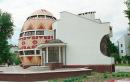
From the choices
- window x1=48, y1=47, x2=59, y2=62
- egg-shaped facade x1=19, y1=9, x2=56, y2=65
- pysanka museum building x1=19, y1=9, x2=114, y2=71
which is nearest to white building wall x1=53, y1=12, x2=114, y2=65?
pysanka museum building x1=19, y1=9, x2=114, y2=71

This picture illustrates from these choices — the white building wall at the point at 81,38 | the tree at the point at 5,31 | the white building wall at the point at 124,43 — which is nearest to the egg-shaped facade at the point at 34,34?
the tree at the point at 5,31

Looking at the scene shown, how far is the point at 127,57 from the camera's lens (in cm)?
9119

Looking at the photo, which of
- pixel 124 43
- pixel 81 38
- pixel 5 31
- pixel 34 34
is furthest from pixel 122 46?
pixel 81 38

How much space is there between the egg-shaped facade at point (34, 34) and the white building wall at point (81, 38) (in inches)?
766

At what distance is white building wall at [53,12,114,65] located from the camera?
34062mm

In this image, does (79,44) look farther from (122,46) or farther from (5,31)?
(122,46)

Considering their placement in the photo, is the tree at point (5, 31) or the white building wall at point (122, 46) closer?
the tree at point (5, 31)

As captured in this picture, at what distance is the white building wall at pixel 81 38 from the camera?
3406 cm

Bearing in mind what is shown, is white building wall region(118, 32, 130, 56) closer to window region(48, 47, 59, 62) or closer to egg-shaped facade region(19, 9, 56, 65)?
egg-shaped facade region(19, 9, 56, 65)

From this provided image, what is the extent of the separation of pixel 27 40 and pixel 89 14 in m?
18.6

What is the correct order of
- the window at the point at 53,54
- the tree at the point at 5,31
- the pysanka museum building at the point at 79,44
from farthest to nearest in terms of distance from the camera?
the tree at the point at 5,31 → the window at the point at 53,54 → the pysanka museum building at the point at 79,44

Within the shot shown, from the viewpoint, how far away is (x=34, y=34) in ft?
187

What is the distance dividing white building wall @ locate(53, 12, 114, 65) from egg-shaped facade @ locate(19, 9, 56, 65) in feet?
63.9

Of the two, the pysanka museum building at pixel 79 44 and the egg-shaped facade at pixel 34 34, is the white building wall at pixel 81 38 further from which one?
the egg-shaped facade at pixel 34 34
